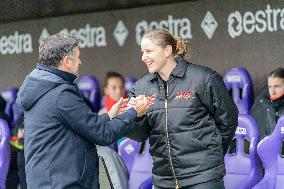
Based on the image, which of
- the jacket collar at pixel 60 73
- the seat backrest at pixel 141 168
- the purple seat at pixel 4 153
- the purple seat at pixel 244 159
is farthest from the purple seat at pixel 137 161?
the jacket collar at pixel 60 73

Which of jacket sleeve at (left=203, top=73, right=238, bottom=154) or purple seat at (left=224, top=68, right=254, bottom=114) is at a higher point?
jacket sleeve at (left=203, top=73, right=238, bottom=154)

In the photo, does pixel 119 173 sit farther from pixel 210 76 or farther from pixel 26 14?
pixel 26 14

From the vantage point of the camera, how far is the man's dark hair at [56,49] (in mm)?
4348

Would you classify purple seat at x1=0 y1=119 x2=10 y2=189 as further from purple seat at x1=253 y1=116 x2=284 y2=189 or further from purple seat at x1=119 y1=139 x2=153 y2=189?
purple seat at x1=253 y1=116 x2=284 y2=189

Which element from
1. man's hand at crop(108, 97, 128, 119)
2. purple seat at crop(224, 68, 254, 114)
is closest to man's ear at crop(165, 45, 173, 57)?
man's hand at crop(108, 97, 128, 119)

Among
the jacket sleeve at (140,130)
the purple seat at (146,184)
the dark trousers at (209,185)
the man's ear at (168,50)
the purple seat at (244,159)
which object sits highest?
the man's ear at (168,50)

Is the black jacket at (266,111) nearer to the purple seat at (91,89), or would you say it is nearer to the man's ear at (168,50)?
the purple seat at (91,89)

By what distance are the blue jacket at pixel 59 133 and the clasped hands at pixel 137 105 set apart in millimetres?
288

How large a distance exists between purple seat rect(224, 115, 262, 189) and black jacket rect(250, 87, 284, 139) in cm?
97

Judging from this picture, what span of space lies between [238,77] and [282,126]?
7.50 feet

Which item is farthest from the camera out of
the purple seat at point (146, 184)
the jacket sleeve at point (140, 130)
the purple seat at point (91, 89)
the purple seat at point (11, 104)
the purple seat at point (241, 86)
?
the purple seat at point (11, 104)

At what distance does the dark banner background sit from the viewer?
28.2 feet

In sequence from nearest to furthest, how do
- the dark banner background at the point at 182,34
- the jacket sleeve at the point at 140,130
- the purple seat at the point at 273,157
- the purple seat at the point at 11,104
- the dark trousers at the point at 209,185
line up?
1. the dark trousers at the point at 209,185
2. the jacket sleeve at the point at 140,130
3. the purple seat at the point at 273,157
4. the dark banner background at the point at 182,34
5. the purple seat at the point at 11,104

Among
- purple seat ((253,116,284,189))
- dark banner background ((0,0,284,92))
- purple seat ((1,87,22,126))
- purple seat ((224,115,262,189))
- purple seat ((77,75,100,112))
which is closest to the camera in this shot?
purple seat ((253,116,284,189))
